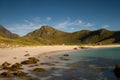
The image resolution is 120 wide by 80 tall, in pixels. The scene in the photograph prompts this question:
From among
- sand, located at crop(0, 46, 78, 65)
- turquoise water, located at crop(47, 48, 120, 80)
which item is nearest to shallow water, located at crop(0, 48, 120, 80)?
turquoise water, located at crop(47, 48, 120, 80)

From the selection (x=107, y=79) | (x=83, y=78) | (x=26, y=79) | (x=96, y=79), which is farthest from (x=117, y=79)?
(x=26, y=79)

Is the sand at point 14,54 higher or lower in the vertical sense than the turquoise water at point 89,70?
higher

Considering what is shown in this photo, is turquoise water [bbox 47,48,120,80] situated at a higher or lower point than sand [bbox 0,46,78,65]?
lower

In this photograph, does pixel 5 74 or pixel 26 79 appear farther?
pixel 5 74

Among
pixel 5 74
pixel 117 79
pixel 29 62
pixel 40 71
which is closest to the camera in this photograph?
pixel 117 79

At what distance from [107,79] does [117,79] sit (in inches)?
61.0

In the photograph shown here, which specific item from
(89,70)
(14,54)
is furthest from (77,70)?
(14,54)

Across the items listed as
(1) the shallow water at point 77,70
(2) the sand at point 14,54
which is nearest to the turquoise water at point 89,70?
(1) the shallow water at point 77,70

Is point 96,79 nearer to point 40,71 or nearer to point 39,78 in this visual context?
point 39,78

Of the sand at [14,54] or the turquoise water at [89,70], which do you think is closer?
the turquoise water at [89,70]

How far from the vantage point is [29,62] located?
48.4 m

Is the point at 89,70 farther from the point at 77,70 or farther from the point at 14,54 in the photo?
the point at 14,54

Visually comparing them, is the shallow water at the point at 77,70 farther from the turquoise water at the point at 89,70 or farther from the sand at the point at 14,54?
the sand at the point at 14,54

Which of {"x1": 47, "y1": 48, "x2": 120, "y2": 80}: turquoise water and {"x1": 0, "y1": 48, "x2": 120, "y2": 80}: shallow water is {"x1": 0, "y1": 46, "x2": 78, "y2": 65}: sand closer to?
{"x1": 0, "y1": 48, "x2": 120, "y2": 80}: shallow water
